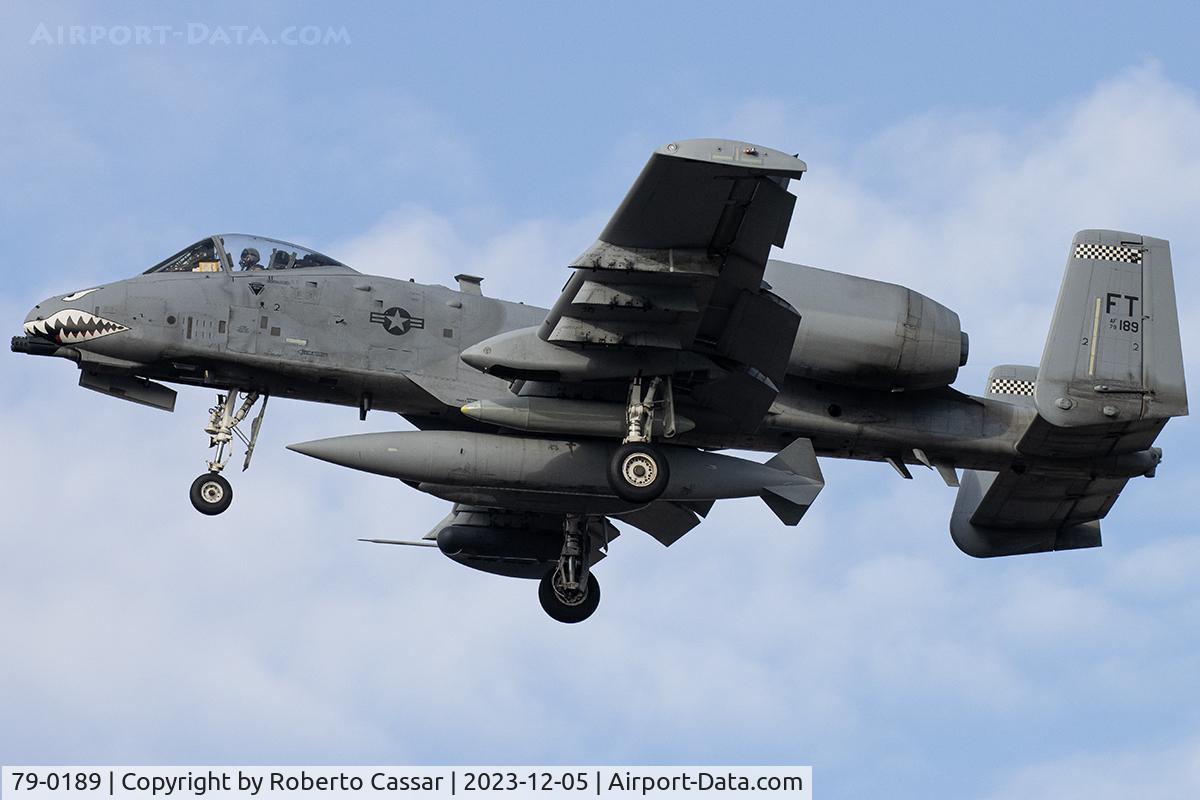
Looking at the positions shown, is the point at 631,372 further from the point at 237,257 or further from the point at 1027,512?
the point at 1027,512

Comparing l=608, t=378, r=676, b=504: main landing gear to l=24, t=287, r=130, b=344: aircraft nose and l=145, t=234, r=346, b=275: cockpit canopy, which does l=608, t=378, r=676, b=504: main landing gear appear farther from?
l=24, t=287, r=130, b=344: aircraft nose

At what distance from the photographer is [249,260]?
24.1 m

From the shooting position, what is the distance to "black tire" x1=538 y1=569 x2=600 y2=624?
26891 mm

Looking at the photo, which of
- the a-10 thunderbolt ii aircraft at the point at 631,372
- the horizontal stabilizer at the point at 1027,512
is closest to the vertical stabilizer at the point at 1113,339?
the a-10 thunderbolt ii aircraft at the point at 631,372

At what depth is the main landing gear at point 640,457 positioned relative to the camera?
22.6 metres

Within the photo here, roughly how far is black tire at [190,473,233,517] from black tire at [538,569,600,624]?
5.27 meters

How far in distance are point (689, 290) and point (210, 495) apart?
21.6ft

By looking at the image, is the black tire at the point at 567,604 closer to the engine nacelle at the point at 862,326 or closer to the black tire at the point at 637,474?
the black tire at the point at 637,474

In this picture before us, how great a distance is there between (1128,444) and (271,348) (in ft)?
35.6

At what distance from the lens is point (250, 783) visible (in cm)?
1995

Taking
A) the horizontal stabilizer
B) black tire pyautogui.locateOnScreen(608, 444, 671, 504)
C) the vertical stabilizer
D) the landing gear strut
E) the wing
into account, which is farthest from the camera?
the landing gear strut

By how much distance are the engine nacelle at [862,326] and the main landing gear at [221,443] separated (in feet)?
21.8

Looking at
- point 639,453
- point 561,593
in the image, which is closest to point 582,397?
point 639,453

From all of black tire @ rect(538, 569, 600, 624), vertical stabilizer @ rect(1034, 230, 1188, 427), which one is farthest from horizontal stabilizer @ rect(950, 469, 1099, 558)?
black tire @ rect(538, 569, 600, 624)
